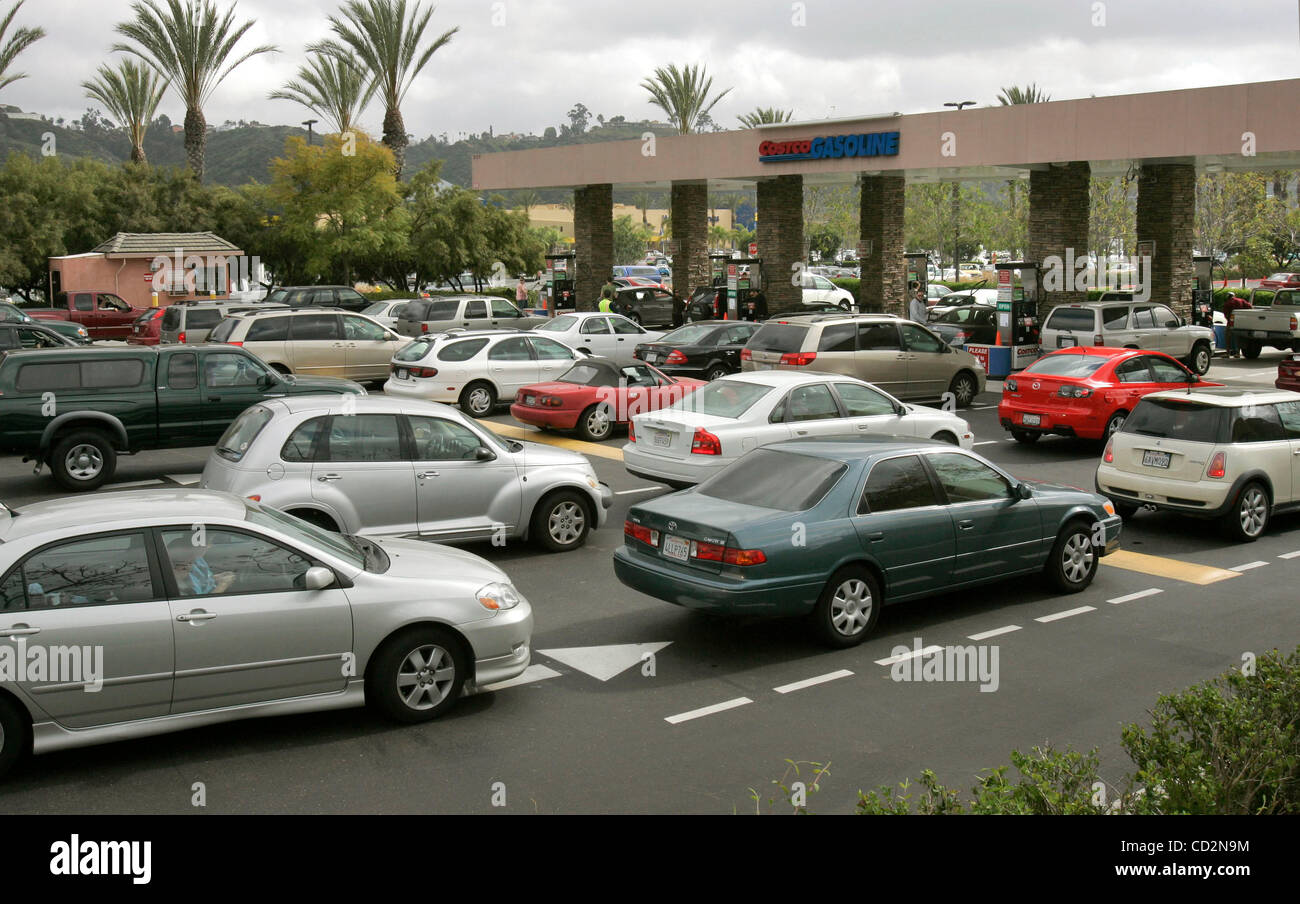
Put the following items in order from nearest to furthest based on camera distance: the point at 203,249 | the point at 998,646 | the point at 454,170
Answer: the point at 998,646 < the point at 203,249 < the point at 454,170

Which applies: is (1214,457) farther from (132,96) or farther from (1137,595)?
(132,96)

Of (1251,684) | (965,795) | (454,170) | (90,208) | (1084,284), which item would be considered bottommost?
(965,795)

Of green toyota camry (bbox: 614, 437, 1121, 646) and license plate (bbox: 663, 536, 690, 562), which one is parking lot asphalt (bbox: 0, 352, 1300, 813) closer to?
green toyota camry (bbox: 614, 437, 1121, 646)

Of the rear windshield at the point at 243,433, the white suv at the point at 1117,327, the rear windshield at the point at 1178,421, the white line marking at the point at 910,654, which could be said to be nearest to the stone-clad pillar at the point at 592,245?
the white suv at the point at 1117,327

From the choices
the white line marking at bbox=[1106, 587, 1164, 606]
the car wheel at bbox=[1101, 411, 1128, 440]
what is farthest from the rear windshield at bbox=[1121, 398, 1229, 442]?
the car wheel at bbox=[1101, 411, 1128, 440]

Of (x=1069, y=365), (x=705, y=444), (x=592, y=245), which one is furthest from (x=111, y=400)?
(x=592, y=245)

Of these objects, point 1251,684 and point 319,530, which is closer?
point 1251,684

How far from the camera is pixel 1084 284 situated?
2969 cm

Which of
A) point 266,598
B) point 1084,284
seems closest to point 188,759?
point 266,598

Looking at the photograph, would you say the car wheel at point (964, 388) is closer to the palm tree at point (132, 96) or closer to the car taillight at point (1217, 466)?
the car taillight at point (1217, 466)

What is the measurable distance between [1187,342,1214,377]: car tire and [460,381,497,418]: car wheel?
15.9m

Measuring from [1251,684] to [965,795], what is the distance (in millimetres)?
1588

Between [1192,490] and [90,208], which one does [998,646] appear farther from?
[90,208]

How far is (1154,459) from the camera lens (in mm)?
13141
